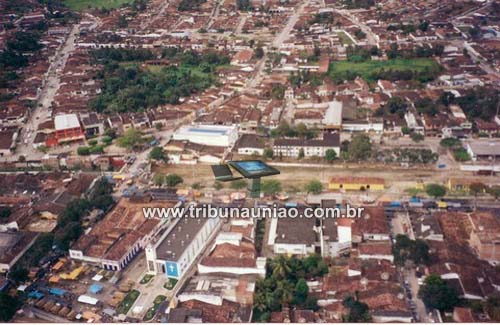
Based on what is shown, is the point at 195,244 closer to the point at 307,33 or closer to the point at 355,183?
the point at 355,183

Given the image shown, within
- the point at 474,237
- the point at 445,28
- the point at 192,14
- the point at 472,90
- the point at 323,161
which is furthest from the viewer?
the point at 192,14

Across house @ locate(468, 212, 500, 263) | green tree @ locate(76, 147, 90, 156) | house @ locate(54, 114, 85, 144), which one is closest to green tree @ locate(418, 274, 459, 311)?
house @ locate(468, 212, 500, 263)

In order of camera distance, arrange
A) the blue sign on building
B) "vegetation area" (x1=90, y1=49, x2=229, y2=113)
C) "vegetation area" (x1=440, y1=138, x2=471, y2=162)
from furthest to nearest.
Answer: "vegetation area" (x1=90, y1=49, x2=229, y2=113) → "vegetation area" (x1=440, y1=138, x2=471, y2=162) → the blue sign on building

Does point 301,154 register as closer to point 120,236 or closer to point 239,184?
point 239,184

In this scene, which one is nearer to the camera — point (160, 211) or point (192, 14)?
point (160, 211)

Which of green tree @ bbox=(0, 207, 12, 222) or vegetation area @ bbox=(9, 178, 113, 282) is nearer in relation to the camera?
vegetation area @ bbox=(9, 178, 113, 282)

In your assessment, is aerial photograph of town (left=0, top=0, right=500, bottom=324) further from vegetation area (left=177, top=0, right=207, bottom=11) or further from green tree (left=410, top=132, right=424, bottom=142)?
vegetation area (left=177, top=0, right=207, bottom=11)

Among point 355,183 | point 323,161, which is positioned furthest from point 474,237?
point 323,161
